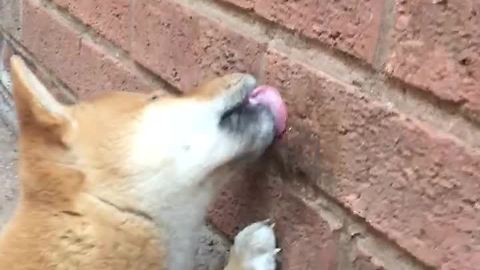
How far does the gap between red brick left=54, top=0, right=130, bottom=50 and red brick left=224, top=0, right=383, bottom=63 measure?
0.48 metres

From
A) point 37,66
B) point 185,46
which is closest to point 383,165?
point 185,46

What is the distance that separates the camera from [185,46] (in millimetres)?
1481

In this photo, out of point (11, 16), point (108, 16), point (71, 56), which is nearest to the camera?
point (108, 16)

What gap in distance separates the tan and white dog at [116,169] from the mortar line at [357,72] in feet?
0.31

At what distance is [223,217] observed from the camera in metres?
1.45

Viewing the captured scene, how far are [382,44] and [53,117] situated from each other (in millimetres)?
407

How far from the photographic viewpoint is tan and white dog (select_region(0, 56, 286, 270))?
3.75 feet

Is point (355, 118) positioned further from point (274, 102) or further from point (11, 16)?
point (11, 16)

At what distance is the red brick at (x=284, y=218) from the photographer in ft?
3.96

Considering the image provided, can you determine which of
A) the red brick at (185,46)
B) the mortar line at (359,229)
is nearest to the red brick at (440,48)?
the mortar line at (359,229)

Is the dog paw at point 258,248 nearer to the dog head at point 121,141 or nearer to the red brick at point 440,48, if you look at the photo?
the dog head at point 121,141

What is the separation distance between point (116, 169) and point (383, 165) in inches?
12.9

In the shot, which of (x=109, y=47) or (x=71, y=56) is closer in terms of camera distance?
(x=109, y=47)

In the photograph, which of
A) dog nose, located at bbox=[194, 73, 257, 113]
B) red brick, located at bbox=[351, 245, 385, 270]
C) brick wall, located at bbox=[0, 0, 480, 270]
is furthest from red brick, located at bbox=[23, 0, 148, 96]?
red brick, located at bbox=[351, 245, 385, 270]
